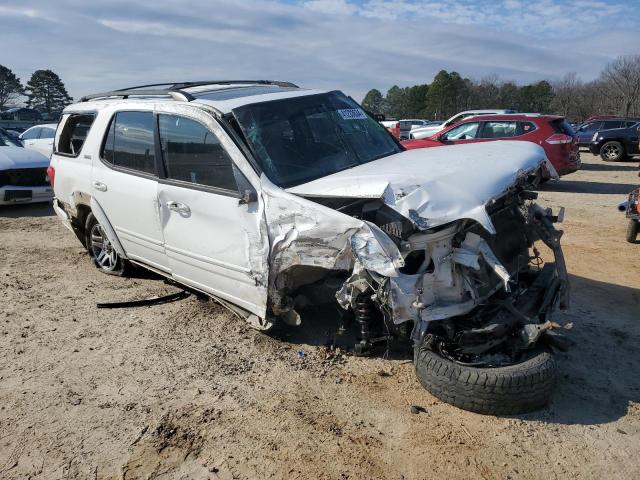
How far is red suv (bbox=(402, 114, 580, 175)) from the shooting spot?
12352 millimetres

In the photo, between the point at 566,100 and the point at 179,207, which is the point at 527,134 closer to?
the point at 179,207

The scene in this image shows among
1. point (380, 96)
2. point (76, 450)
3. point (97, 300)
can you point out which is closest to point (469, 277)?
point (76, 450)

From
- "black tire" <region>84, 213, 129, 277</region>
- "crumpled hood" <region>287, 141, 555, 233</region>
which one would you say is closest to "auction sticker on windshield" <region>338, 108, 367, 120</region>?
"crumpled hood" <region>287, 141, 555, 233</region>

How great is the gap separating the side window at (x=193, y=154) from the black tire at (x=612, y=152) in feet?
61.8

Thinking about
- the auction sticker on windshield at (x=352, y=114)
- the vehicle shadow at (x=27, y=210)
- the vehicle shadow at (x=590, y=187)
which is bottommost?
the vehicle shadow at (x=27, y=210)

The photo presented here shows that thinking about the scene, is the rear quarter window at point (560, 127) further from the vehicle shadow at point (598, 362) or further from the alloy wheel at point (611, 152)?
the vehicle shadow at point (598, 362)

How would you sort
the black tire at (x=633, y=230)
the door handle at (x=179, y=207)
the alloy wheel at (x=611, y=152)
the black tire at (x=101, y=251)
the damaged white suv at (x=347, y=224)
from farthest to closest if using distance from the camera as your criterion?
the alloy wheel at (x=611, y=152) → the black tire at (x=633, y=230) → the black tire at (x=101, y=251) → the door handle at (x=179, y=207) → the damaged white suv at (x=347, y=224)

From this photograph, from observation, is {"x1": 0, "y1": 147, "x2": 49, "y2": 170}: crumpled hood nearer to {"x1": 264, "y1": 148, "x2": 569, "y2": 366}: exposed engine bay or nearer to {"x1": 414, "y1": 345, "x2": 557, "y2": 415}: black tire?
{"x1": 264, "y1": 148, "x2": 569, "y2": 366}: exposed engine bay

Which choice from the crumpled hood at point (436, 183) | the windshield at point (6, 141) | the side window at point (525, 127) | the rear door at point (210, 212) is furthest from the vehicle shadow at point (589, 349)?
the windshield at point (6, 141)

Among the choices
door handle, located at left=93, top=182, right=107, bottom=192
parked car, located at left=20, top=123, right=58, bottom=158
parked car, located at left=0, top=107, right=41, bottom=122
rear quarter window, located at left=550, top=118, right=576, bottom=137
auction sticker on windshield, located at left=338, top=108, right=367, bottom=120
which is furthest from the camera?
parked car, located at left=0, top=107, right=41, bottom=122

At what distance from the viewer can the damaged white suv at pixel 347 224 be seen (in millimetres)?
3248

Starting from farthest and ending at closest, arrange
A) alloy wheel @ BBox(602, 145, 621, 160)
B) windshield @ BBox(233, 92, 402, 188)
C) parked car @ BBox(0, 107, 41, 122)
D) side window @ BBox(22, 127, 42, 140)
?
1. parked car @ BBox(0, 107, 41, 122)
2. alloy wheel @ BBox(602, 145, 621, 160)
3. side window @ BBox(22, 127, 42, 140)
4. windshield @ BBox(233, 92, 402, 188)

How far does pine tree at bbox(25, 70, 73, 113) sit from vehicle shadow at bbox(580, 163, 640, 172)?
47180mm

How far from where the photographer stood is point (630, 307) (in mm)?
4863
